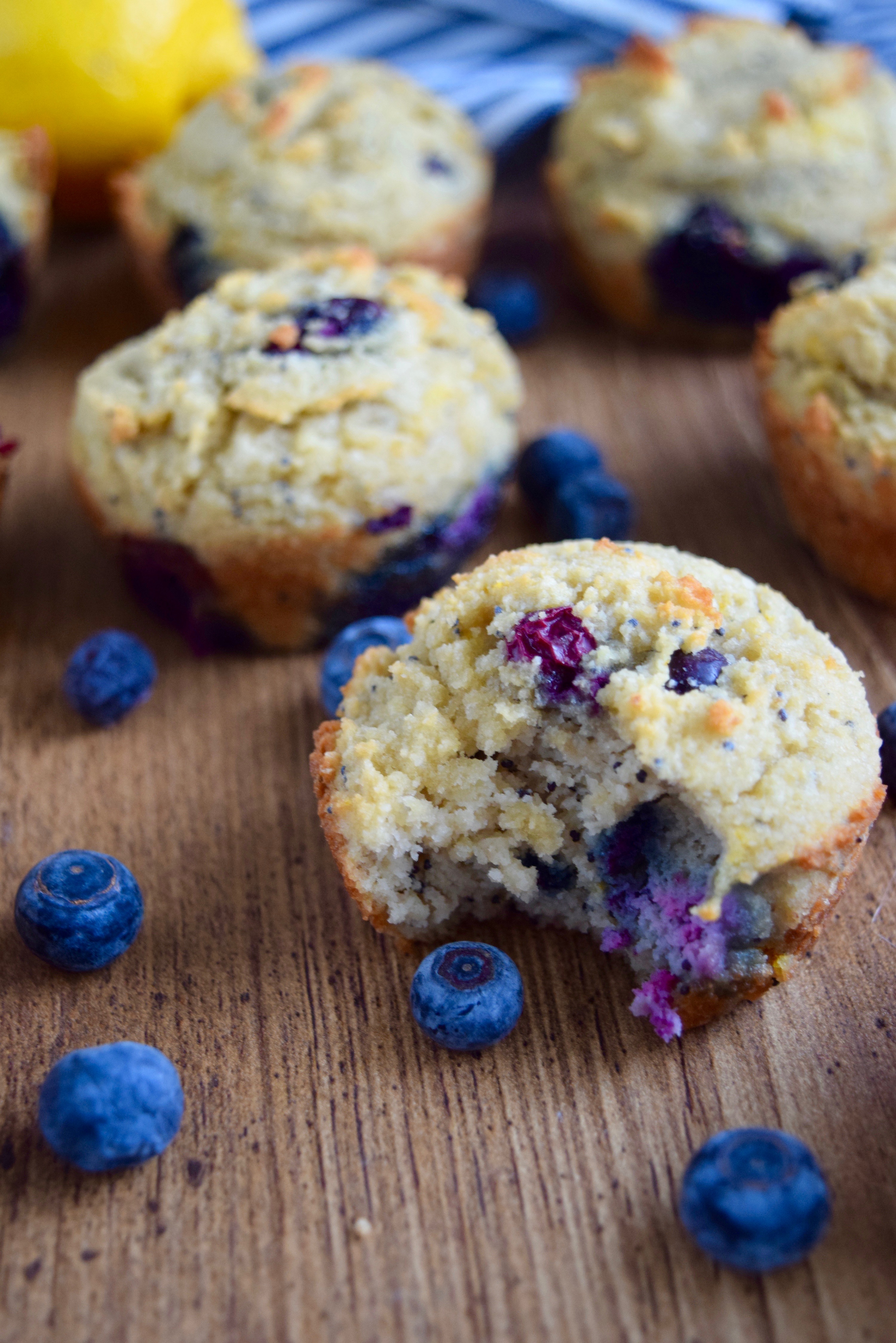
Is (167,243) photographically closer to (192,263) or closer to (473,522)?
(192,263)

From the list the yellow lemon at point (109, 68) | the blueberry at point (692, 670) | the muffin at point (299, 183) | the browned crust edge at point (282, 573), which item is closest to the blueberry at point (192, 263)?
the muffin at point (299, 183)

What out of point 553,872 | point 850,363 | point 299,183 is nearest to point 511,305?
point 299,183

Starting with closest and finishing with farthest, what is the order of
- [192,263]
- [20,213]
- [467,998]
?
[467,998] < [192,263] < [20,213]

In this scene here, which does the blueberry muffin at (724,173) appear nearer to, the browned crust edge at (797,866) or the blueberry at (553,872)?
the browned crust edge at (797,866)

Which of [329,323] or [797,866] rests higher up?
[329,323]

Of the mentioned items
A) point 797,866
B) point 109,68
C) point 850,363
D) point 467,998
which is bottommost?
point 467,998

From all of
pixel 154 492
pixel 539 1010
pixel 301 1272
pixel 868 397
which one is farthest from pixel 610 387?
pixel 301 1272
